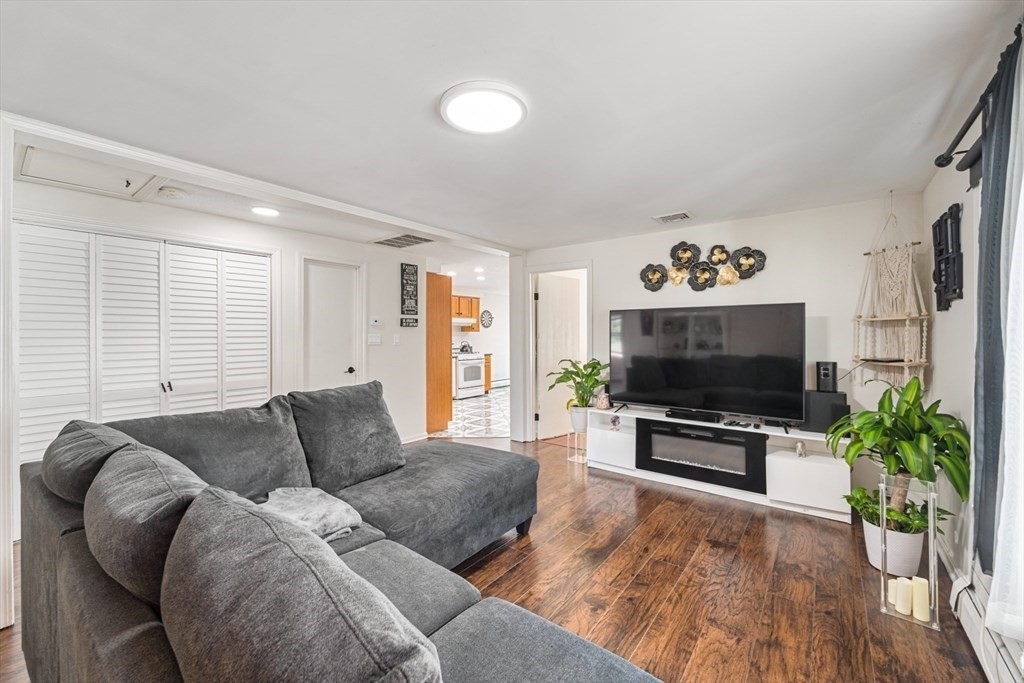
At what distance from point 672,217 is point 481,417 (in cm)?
417

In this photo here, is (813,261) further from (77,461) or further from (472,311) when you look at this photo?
(472,311)

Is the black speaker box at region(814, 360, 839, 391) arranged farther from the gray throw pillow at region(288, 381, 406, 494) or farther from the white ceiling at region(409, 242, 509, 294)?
the white ceiling at region(409, 242, 509, 294)

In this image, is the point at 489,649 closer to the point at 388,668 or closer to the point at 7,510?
the point at 388,668

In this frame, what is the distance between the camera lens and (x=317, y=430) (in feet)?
7.30

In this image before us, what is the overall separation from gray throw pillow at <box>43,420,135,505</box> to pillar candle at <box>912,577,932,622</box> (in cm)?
310

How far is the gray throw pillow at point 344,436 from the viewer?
7.15ft

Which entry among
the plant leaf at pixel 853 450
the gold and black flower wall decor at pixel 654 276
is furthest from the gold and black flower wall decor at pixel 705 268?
the plant leaf at pixel 853 450

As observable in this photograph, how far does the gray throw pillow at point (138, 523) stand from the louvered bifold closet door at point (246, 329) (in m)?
3.07

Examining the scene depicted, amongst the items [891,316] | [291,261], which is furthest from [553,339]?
A: [891,316]

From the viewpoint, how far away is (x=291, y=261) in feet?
13.5

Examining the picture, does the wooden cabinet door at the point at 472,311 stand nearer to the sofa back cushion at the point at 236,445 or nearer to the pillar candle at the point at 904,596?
the sofa back cushion at the point at 236,445

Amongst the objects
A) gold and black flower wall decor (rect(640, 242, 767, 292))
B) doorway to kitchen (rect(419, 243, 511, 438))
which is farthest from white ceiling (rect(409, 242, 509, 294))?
gold and black flower wall decor (rect(640, 242, 767, 292))

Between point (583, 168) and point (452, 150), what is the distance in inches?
31.1

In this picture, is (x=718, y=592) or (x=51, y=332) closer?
(x=718, y=592)
